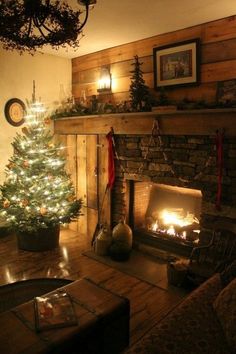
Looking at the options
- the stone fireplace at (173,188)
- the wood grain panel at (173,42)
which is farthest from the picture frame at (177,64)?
the stone fireplace at (173,188)

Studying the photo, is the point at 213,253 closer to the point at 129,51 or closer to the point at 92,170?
the point at 92,170

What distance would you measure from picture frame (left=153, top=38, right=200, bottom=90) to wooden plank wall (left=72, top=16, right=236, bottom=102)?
7cm

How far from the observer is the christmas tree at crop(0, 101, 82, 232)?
378 cm

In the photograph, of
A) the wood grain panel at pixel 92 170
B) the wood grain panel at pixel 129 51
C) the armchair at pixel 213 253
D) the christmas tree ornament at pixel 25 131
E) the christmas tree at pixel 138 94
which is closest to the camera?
the armchair at pixel 213 253

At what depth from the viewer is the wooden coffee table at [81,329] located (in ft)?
5.42

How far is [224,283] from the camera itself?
2160 millimetres

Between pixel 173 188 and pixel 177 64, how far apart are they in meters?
1.52

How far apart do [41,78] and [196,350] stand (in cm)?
411

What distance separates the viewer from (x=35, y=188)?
3.84m

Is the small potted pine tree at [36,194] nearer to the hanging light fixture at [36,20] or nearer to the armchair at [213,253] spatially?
the armchair at [213,253]

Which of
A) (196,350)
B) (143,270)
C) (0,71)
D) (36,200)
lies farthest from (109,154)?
(196,350)

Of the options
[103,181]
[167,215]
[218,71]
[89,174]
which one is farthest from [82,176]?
[218,71]

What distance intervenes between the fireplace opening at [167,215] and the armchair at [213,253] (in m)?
0.40

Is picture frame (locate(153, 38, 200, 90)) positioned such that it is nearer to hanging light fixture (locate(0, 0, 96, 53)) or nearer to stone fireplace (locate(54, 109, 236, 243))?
stone fireplace (locate(54, 109, 236, 243))
